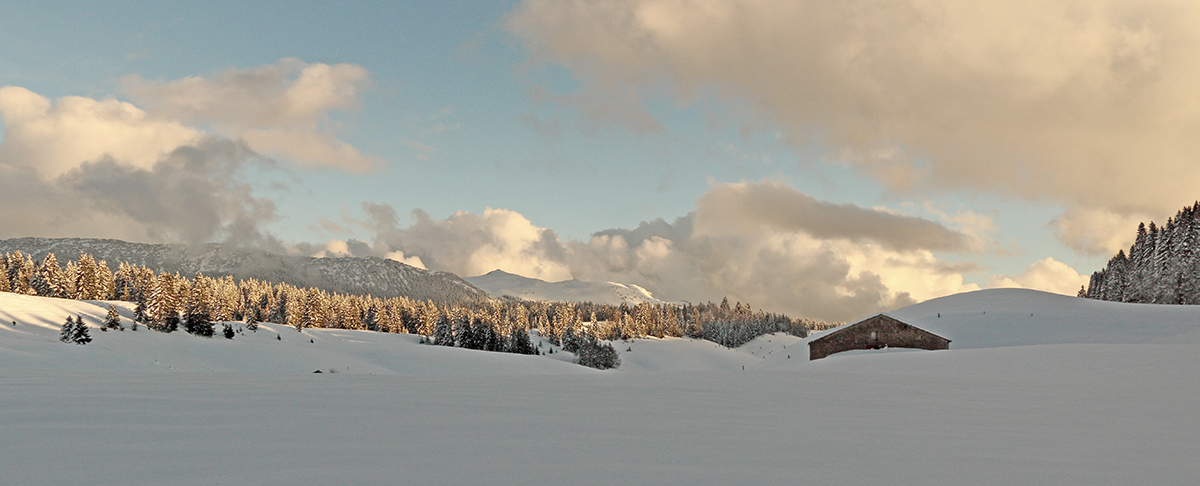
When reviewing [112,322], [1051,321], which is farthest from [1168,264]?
[112,322]

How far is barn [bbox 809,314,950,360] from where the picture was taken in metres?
49.4

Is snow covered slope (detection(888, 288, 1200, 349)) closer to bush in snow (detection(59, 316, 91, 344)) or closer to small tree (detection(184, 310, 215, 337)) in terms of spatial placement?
bush in snow (detection(59, 316, 91, 344))

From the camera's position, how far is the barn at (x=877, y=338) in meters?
49.4

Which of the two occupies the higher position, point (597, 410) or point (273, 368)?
point (597, 410)

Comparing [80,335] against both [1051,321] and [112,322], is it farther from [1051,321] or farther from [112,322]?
[1051,321]

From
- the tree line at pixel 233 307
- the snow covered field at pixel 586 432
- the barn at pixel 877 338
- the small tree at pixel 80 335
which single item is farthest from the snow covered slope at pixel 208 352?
the snow covered field at pixel 586 432

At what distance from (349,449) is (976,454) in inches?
218

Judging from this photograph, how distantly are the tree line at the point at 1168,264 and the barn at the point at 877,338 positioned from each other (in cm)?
5011

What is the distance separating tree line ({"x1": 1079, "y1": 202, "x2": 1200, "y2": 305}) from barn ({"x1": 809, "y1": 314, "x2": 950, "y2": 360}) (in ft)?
164

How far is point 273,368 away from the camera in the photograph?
202 ft

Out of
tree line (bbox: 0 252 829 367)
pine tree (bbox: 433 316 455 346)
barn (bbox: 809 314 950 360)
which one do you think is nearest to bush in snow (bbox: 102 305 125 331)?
tree line (bbox: 0 252 829 367)

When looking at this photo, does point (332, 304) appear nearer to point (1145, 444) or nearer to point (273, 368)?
point (273, 368)

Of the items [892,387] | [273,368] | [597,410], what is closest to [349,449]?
[597,410]

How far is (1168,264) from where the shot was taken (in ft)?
259
